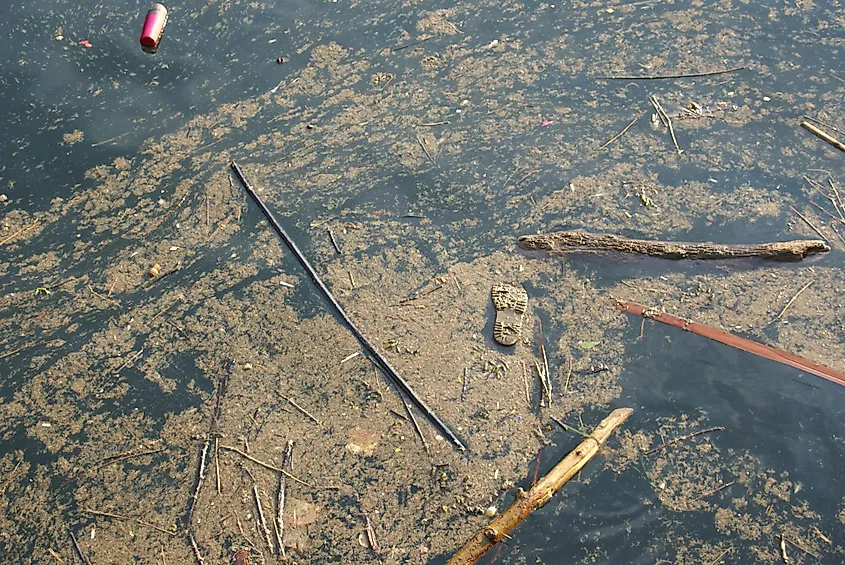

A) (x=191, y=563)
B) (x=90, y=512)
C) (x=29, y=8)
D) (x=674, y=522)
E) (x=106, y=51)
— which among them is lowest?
(x=674, y=522)

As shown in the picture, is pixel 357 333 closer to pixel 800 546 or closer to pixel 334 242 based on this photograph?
pixel 334 242

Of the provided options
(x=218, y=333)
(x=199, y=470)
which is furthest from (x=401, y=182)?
(x=199, y=470)

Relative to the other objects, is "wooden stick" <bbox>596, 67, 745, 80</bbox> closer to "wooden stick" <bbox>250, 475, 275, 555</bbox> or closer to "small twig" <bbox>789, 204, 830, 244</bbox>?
"small twig" <bbox>789, 204, 830, 244</bbox>

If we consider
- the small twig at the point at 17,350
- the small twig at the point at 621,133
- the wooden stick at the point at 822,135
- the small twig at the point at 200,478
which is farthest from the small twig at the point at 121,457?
the wooden stick at the point at 822,135

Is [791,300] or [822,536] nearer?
[822,536]

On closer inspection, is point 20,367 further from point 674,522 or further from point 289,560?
point 674,522

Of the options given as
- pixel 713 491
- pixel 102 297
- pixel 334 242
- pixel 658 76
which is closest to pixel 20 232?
pixel 102 297
